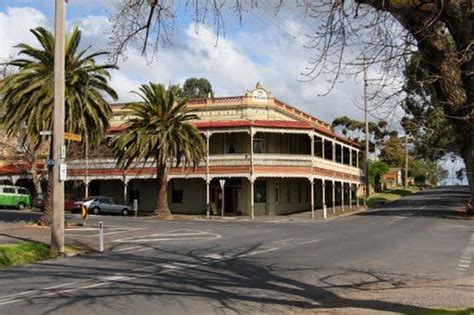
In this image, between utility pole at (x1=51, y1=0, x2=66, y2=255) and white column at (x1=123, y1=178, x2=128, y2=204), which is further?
white column at (x1=123, y1=178, x2=128, y2=204)

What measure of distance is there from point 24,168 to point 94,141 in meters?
26.0

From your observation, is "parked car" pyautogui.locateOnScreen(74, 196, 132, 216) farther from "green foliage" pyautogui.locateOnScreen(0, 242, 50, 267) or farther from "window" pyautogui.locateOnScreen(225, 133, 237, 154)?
"green foliage" pyautogui.locateOnScreen(0, 242, 50, 267)

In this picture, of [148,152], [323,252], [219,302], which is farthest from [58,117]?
[148,152]

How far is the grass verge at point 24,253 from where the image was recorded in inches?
706

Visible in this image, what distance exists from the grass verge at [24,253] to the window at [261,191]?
99.1ft

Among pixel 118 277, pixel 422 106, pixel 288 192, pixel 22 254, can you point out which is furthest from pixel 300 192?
pixel 422 106

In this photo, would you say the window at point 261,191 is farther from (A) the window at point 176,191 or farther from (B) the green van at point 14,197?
(B) the green van at point 14,197

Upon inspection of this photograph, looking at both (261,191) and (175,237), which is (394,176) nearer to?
(261,191)

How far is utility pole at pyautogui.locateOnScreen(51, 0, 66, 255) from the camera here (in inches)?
770

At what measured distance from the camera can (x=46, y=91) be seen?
29422mm

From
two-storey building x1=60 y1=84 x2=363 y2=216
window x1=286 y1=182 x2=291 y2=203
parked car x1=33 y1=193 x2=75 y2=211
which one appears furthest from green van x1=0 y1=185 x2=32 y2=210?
window x1=286 y1=182 x2=291 y2=203

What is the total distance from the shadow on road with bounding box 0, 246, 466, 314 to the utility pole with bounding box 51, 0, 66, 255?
1960mm

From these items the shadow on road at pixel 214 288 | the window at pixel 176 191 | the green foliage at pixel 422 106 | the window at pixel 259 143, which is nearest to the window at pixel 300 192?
the window at pixel 259 143

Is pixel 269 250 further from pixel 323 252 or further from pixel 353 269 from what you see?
pixel 353 269
